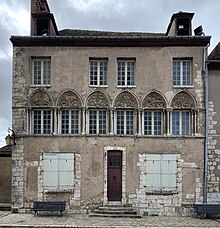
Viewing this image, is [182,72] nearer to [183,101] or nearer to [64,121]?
[183,101]

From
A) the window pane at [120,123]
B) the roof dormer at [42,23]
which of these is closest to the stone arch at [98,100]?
the window pane at [120,123]

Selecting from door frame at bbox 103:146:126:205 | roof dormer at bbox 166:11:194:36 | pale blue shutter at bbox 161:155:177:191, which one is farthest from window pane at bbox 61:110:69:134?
roof dormer at bbox 166:11:194:36

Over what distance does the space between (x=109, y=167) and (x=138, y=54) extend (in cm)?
513

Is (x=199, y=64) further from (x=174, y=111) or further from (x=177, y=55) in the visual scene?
(x=174, y=111)

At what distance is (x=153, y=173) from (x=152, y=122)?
2216mm

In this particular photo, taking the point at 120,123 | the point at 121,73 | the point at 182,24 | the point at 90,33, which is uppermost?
the point at 90,33

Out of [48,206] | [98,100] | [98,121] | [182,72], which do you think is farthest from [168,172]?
[48,206]

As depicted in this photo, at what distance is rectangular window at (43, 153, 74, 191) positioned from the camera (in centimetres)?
1541

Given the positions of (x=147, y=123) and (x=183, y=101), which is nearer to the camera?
(x=183, y=101)

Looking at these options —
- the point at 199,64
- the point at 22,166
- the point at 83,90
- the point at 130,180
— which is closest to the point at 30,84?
the point at 83,90

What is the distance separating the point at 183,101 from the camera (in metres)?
15.8

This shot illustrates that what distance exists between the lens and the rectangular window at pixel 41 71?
16.0 metres

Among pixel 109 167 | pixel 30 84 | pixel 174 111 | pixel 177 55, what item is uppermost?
pixel 177 55

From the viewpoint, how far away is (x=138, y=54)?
16.0 m
